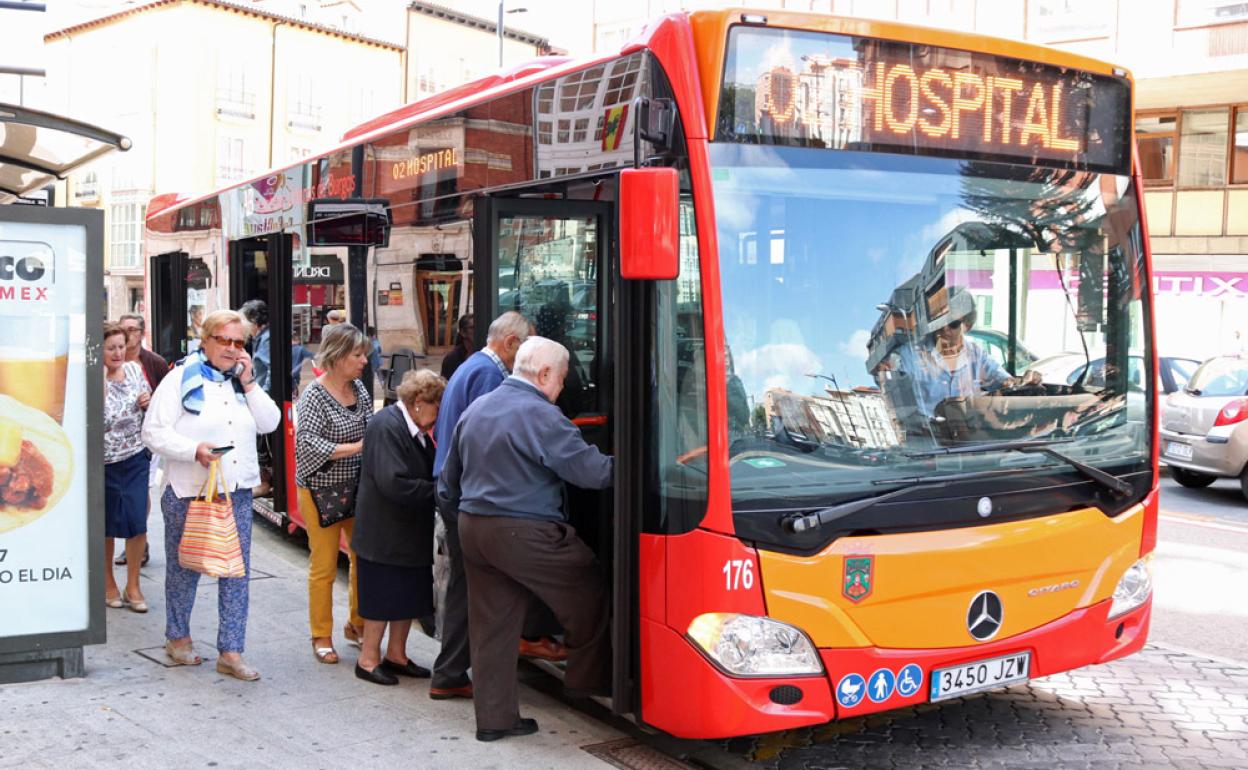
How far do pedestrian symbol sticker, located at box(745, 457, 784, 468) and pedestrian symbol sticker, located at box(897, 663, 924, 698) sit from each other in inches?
36.2

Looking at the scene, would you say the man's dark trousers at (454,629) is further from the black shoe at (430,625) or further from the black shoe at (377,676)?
the black shoe at (430,625)

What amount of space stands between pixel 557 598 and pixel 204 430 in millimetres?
1961

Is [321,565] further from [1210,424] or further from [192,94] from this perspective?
[192,94]

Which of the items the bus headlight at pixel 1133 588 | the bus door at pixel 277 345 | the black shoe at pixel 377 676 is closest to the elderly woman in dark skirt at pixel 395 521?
the black shoe at pixel 377 676

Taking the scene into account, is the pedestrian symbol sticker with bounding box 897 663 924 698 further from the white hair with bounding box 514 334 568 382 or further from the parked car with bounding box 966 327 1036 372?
the white hair with bounding box 514 334 568 382

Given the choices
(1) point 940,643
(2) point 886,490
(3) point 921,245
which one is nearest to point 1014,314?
(3) point 921,245

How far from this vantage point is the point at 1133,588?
5.32 m

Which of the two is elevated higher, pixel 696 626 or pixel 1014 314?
pixel 1014 314

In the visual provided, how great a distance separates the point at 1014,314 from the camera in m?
4.95

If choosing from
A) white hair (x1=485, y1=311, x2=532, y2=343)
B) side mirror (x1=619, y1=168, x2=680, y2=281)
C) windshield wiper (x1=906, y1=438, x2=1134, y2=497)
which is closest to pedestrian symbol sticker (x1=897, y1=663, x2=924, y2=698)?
windshield wiper (x1=906, y1=438, x2=1134, y2=497)

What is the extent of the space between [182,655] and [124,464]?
164 cm

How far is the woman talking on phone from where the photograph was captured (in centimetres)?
579

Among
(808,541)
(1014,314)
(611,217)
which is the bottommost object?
(808,541)

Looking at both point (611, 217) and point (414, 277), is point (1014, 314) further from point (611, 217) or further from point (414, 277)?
point (414, 277)
